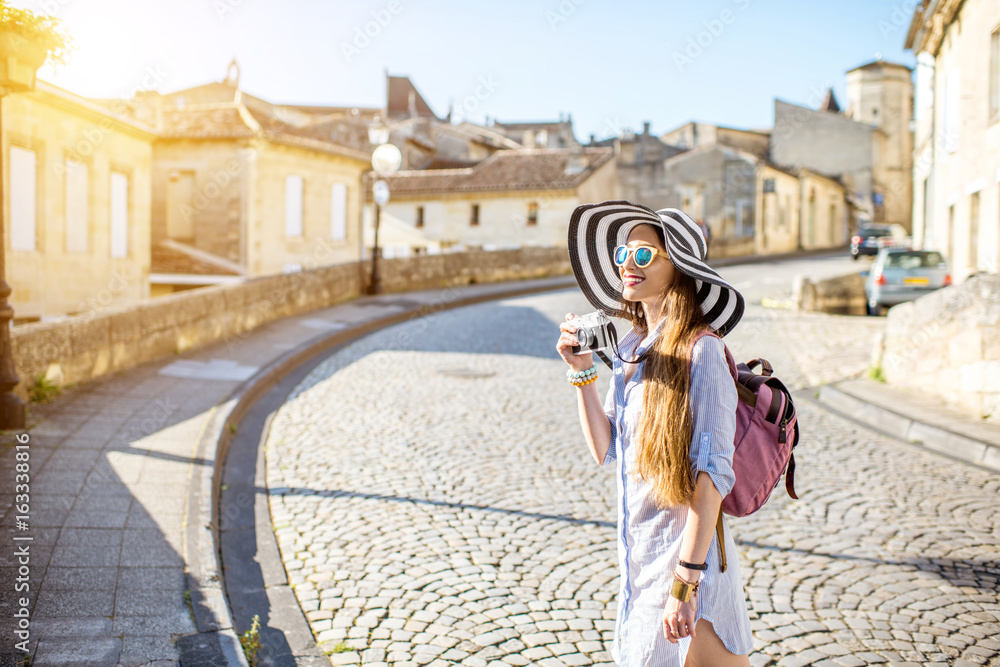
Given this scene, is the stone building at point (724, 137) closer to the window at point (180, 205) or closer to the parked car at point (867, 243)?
the parked car at point (867, 243)

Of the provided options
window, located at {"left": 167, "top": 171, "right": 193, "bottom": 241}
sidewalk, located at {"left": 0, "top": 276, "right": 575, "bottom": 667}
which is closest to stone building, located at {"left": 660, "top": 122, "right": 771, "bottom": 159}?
window, located at {"left": 167, "top": 171, "right": 193, "bottom": 241}

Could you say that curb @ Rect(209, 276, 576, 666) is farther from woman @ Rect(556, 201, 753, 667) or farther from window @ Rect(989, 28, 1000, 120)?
window @ Rect(989, 28, 1000, 120)

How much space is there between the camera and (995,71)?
1530 centimetres

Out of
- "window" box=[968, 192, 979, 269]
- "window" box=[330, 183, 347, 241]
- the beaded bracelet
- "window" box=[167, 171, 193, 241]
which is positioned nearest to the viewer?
the beaded bracelet

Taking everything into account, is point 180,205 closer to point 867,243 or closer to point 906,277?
point 906,277

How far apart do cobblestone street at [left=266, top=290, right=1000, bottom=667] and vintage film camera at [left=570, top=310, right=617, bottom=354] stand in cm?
182

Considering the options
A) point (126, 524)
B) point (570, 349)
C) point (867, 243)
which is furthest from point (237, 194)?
point (867, 243)

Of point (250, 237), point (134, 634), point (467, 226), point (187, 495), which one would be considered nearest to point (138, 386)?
point (187, 495)

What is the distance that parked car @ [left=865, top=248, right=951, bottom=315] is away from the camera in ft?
57.5

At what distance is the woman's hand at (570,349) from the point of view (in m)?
2.39

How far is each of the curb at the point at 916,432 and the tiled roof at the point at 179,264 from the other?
19.6 metres

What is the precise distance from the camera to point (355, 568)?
4.60m

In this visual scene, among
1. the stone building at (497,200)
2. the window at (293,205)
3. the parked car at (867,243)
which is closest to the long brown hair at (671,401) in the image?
the window at (293,205)

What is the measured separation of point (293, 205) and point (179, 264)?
4.18 metres
